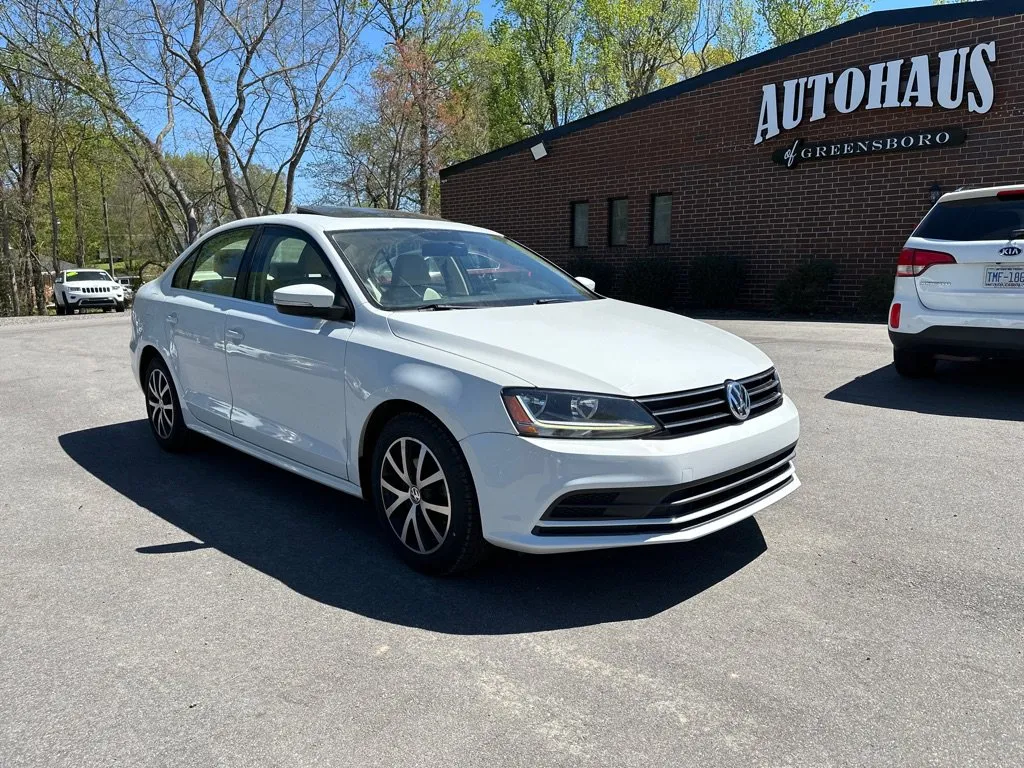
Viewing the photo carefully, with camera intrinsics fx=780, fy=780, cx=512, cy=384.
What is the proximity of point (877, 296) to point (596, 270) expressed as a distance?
6300mm

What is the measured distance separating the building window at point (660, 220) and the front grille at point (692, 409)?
1422 cm

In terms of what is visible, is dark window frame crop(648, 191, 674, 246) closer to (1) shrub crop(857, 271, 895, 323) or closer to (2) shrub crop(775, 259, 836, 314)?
(2) shrub crop(775, 259, 836, 314)

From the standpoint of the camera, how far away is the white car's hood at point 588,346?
10.1 ft

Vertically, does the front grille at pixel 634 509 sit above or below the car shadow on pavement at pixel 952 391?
above

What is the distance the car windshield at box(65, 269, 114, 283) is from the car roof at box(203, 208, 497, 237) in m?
28.0

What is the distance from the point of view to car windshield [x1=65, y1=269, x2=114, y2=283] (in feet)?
94.7

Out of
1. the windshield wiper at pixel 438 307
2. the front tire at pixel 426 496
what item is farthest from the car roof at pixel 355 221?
the front tire at pixel 426 496

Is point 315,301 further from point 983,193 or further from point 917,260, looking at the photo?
point 983,193

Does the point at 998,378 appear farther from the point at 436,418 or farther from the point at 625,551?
the point at 436,418

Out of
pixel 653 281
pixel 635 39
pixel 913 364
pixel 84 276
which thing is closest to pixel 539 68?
pixel 635 39

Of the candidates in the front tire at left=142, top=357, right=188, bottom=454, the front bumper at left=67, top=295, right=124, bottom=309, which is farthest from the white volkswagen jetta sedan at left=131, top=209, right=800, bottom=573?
the front bumper at left=67, top=295, right=124, bottom=309

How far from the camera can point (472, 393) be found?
307cm

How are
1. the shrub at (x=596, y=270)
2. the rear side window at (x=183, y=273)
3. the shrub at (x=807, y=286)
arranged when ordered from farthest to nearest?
A: 1. the shrub at (x=596, y=270)
2. the shrub at (x=807, y=286)
3. the rear side window at (x=183, y=273)

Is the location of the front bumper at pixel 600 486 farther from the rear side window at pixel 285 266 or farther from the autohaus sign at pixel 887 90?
the autohaus sign at pixel 887 90
